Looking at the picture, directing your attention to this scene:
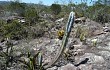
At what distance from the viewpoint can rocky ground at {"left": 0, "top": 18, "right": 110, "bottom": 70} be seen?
18.1 ft

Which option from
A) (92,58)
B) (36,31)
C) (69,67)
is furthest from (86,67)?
(36,31)

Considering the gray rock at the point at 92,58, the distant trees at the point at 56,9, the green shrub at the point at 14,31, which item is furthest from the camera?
the distant trees at the point at 56,9

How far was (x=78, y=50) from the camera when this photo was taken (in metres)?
6.39

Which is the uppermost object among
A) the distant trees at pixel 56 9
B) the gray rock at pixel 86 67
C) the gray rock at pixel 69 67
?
the distant trees at pixel 56 9

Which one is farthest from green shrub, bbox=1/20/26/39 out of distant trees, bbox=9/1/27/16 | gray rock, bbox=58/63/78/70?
distant trees, bbox=9/1/27/16

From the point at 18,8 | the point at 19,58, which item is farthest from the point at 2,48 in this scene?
the point at 18,8

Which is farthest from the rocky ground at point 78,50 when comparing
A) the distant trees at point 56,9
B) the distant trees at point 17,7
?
the distant trees at point 17,7

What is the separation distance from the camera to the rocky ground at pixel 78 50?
5520mm

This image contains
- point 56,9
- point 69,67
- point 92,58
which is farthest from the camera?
point 56,9

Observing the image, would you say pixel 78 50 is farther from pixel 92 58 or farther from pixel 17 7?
pixel 17 7

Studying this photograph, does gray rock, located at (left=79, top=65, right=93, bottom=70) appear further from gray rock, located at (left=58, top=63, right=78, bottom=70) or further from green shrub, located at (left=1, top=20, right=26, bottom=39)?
green shrub, located at (left=1, top=20, right=26, bottom=39)

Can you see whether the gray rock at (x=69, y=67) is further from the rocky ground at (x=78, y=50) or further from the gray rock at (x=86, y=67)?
the gray rock at (x=86, y=67)

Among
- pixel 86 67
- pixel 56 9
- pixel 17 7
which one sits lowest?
pixel 86 67

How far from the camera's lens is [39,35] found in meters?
8.30
